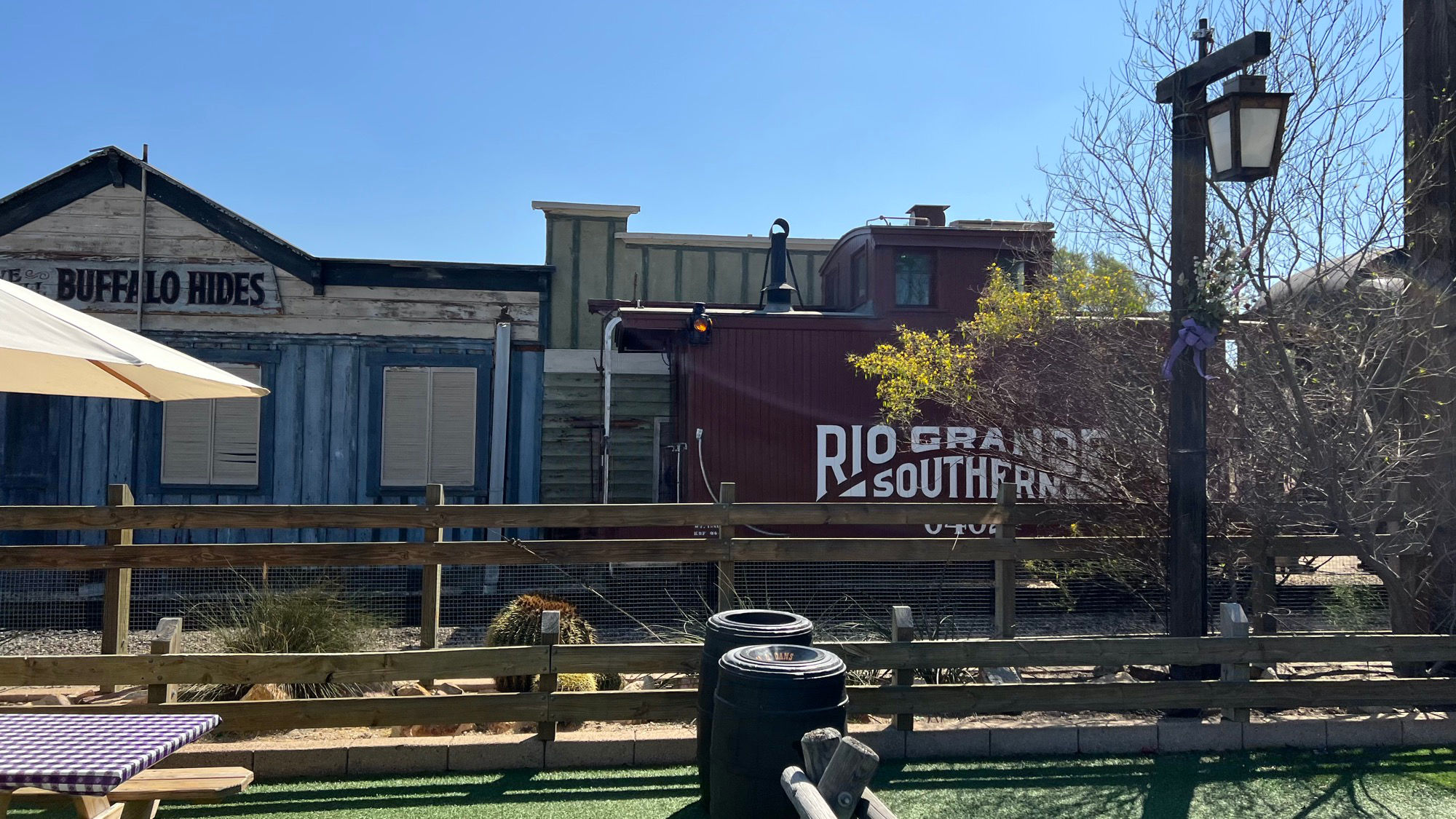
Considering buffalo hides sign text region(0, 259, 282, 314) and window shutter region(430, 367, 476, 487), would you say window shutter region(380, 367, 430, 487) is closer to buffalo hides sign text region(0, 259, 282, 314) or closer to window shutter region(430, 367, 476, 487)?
window shutter region(430, 367, 476, 487)

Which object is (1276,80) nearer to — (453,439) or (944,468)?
(944,468)

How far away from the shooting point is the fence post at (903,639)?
504 centimetres

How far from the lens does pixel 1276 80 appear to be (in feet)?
20.1

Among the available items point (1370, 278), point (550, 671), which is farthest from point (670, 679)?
point (1370, 278)

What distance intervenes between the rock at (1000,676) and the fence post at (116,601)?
5186mm

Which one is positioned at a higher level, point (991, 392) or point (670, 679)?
point (991, 392)

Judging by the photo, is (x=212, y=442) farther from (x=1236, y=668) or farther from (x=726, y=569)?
(x=1236, y=668)

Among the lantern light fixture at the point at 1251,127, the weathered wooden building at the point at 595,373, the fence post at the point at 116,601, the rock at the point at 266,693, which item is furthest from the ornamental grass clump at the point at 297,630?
the lantern light fixture at the point at 1251,127

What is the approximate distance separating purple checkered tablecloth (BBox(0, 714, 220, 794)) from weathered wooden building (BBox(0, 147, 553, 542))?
7614 millimetres

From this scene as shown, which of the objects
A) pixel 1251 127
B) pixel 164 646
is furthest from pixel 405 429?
pixel 1251 127

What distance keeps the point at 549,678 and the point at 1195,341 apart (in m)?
3.85

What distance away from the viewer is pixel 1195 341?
213 inches

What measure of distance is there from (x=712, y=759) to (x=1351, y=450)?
456 centimetres

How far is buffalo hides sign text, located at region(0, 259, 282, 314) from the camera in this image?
36.2 ft
